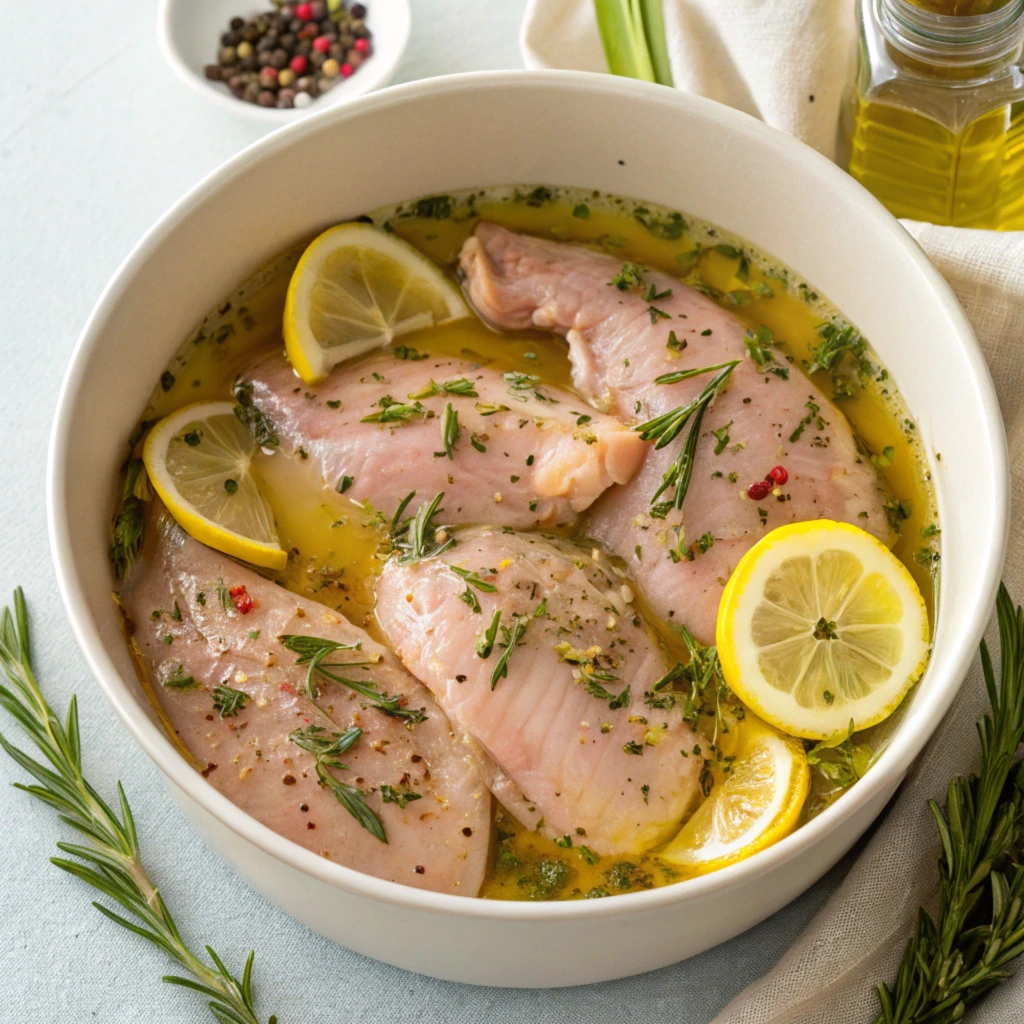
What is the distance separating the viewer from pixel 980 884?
215 cm

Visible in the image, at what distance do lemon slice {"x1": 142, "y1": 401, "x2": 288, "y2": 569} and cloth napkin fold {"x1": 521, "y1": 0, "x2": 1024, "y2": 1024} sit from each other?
1.02 m

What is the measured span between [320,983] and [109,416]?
1.05 m

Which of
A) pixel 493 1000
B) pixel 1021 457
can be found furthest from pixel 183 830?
pixel 1021 457

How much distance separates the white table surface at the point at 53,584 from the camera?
226 centimetres

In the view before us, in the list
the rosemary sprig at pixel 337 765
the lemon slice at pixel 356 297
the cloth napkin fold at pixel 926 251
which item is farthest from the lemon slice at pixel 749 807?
the lemon slice at pixel 356 297

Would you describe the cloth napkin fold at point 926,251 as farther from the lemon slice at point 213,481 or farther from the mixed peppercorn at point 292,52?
the lemon slice at point 213,481

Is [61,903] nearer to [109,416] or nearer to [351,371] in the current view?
[109,416]

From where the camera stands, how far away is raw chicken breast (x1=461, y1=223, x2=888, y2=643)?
93.2 inches

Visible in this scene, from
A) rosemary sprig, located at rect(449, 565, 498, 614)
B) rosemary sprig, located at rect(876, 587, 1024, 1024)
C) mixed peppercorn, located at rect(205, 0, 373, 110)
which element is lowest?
rosemary sprig, located at rect(876, 587, 1024, 1024)

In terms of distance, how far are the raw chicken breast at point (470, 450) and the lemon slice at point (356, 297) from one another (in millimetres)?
115

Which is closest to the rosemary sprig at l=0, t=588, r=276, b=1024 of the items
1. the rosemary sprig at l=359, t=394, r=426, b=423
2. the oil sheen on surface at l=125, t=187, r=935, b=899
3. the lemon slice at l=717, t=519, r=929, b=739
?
the oil sheen on surface at l=125, t=187, r=935, b=899

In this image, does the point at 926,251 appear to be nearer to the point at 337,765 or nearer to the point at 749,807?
the point at 749,807

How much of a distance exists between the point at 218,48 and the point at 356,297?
94 centimetres

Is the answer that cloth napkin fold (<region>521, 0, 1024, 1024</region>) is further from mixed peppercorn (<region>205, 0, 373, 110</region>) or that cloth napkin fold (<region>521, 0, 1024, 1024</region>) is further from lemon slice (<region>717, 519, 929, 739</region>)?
mixed peppercorn (<region>205, 0, 373, 110</region>)
